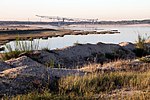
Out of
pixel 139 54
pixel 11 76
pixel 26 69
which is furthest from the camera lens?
pixel 139 54

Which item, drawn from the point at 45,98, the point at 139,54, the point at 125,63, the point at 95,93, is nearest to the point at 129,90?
the point at 95,93

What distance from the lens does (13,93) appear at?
10766 mm

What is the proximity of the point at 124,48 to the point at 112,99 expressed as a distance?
62.5ft

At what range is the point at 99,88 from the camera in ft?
36.6

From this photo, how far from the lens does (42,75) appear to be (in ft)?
40.4

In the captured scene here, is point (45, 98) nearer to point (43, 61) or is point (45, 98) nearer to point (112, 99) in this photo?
point (112, 99)

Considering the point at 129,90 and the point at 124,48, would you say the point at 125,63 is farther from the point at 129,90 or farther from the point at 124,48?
the point at 124,48

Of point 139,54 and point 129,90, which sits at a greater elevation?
point 129,90

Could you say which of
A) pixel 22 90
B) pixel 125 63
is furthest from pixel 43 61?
pixel 22 90

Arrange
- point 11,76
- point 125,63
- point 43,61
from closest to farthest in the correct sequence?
point 11,76, point 125,63, point 43,61

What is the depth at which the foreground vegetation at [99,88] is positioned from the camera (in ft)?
31.9

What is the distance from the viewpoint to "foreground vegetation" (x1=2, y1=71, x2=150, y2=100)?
971 centimetres

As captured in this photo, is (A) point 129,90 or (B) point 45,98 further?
(A) point 129,90

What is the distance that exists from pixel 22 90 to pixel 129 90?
2.77m
